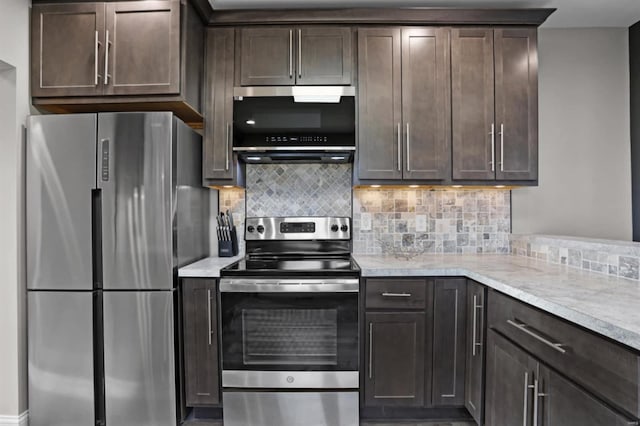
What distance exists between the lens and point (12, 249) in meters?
1.93

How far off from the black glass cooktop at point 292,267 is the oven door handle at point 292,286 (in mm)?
41

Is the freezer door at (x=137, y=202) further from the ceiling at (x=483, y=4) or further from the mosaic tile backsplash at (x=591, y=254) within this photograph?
the mosaic tile backsplash at (x=591, y=254)

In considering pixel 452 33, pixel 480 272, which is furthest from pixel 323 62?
pixel 480 272

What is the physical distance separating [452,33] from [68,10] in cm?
240

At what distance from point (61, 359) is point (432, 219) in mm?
2541

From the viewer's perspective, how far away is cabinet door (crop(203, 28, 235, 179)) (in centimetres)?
230

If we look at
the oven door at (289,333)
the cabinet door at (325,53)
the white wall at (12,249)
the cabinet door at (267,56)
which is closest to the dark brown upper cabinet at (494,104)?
the cabinet door at (325,53)

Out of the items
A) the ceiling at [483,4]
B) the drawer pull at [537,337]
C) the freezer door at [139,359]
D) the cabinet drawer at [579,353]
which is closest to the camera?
the cabinet drawer at [579,353]

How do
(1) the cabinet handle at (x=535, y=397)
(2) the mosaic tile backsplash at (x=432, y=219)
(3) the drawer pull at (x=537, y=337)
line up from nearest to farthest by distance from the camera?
1. (3) the drawer pull at (x=537, y=337)
2. (1) the cabinet handle at (x=535, y=397)
3. (2) the mosaic tile backsplash at (x=432, y=219)

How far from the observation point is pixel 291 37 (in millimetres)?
2279

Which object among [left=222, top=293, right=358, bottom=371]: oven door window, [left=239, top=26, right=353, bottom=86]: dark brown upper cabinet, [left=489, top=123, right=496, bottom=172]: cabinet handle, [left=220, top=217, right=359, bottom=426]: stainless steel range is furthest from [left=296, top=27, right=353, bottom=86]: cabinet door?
[left=222, top=293, right=358, bottom=371]: oven door window

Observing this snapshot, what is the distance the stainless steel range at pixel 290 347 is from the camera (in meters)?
1.96

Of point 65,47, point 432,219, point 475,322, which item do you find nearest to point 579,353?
point 475,322

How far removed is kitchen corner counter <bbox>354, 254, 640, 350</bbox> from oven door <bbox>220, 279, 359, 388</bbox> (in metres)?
0.30
